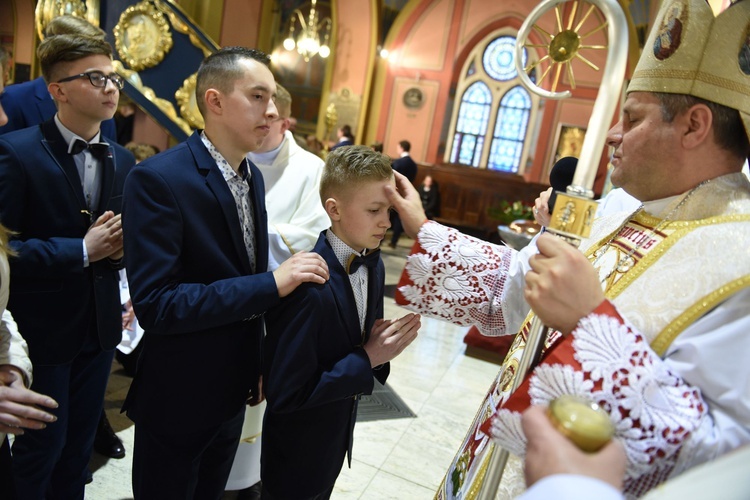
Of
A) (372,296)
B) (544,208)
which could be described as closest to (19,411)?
(372,296)

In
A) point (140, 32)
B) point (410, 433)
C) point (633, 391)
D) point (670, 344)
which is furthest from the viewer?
point (140, 32)

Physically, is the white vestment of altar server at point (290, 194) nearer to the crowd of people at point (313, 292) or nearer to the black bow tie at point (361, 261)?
the crowd of people at point (313, 292)

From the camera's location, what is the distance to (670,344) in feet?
3.18

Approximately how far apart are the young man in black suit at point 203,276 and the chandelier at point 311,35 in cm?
1052

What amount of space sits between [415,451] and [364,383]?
5.93 feet

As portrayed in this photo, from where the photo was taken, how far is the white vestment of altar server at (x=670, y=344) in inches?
33.9

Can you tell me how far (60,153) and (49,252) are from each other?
0.38 meters

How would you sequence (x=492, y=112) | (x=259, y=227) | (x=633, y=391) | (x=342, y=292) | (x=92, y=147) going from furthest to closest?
1. (x=492, y=112)
2. (x=92, y=147)
3. (x=259, y=227)
4. (x=342, y=292)
5. (x=633, y=391)

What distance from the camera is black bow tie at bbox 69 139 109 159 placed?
192 cm

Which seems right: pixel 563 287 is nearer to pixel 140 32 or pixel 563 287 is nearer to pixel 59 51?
pixel 59 51

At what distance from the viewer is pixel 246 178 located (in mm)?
1767

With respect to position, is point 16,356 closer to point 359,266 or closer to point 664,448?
point 359,266

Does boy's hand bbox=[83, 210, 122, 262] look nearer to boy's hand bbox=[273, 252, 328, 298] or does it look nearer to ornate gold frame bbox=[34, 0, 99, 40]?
boy's hand bbox=[273, 252, 328, 298]

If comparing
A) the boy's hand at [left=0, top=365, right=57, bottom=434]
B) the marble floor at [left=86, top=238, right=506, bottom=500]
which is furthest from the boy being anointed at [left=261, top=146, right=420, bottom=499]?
the marble floor at [left=86, top=238, right=506, bottom=500]
